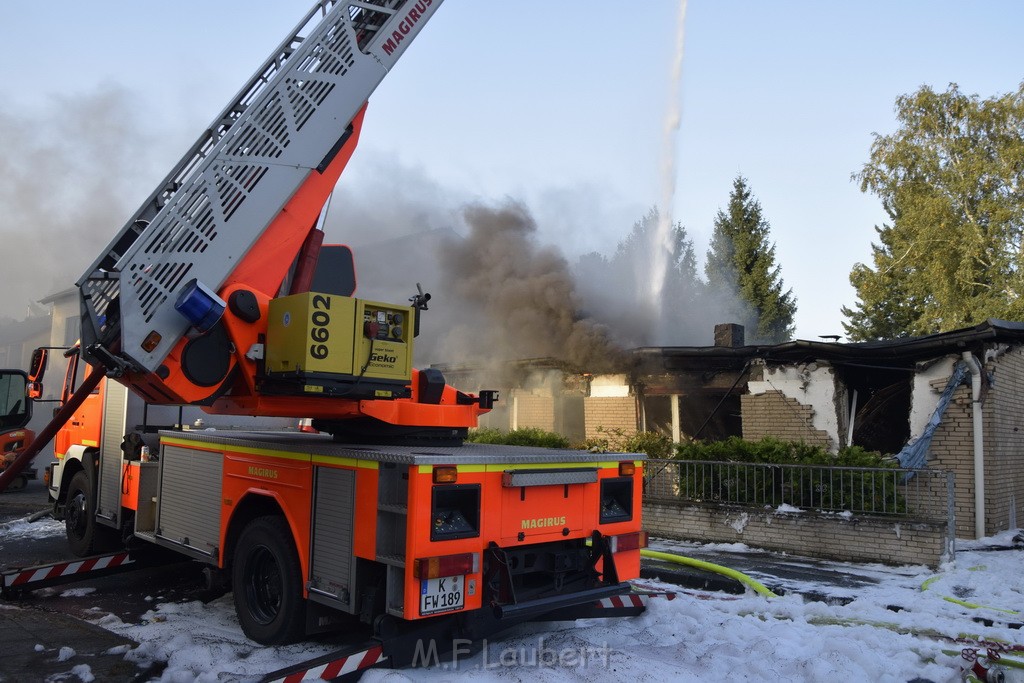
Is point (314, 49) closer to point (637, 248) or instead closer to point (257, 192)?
point (257, 192)

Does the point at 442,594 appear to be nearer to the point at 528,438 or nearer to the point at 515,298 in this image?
the point at 528,438

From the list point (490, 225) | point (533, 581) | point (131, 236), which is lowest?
point (533, 581)

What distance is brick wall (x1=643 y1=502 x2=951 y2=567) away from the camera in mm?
9242

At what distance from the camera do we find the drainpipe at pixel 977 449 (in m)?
11.3

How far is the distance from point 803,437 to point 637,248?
856 cm

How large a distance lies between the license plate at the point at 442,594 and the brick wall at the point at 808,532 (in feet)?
21.9

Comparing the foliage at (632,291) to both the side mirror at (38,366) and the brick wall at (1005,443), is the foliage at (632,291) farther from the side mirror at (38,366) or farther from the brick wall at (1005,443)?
the side mirror at (38,366)

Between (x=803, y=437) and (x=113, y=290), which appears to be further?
(x=803, y=437)

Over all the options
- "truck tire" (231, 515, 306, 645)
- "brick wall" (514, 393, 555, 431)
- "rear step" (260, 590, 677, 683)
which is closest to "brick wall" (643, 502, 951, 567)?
"rear step" (260, 590, 677, 683)

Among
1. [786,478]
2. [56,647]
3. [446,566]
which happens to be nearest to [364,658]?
[446,566]

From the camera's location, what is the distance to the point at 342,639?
595 centimetres

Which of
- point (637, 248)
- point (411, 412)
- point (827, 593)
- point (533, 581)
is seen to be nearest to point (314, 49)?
point (411, 412)

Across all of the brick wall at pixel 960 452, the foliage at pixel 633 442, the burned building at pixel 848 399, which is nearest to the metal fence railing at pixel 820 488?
the foliage at pixel 633 442

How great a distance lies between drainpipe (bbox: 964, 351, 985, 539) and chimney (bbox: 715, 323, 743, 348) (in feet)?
15.6
